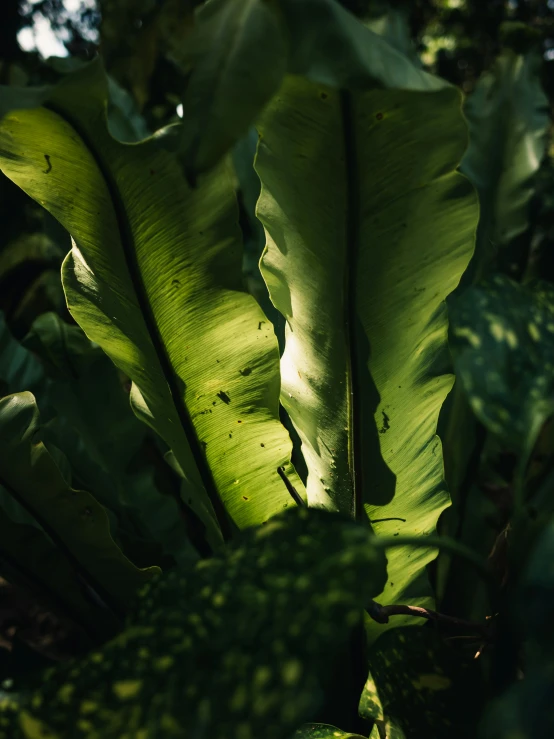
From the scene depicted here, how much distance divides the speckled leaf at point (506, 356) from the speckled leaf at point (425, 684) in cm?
22

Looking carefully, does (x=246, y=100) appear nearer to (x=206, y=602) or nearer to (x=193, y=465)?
(x=206, y=602)

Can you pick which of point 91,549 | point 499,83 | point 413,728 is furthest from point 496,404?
point 499,83

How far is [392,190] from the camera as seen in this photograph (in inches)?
17.8

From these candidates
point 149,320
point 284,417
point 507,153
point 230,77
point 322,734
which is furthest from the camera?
point 507,153

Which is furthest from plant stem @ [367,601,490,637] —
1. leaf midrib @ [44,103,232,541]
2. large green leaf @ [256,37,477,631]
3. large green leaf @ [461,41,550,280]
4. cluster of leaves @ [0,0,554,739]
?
large green leaf @ [461,41,550,280]

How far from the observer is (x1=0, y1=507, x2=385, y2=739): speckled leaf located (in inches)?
10.6

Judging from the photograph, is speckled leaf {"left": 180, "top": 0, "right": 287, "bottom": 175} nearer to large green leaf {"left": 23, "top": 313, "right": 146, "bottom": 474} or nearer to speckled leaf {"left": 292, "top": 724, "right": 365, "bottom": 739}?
speckled leaf {"left": 292, "top": 724, "right": 365, "bottom": 739}

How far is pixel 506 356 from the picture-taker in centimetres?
37

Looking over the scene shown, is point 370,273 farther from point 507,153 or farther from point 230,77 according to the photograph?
point 507,153

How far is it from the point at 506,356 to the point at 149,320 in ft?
1.05

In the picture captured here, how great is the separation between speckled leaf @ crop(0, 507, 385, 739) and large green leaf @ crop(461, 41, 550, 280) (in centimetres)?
77

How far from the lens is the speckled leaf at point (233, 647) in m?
0.27

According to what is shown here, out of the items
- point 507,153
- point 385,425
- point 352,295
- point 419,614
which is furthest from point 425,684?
point 507,153

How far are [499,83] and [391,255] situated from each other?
83 cm
